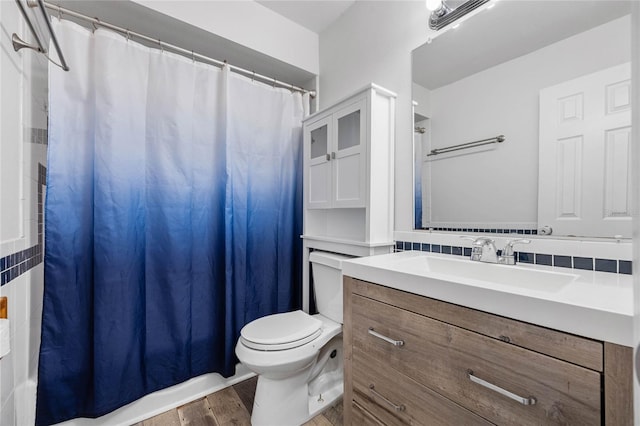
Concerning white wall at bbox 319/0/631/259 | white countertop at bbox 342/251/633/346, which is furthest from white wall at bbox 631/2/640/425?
white wall at bbox 319/0/631/259

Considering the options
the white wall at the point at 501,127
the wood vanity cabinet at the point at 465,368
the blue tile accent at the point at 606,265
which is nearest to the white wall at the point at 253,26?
the white wall at the point at 501,127

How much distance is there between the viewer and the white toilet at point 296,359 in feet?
4.01

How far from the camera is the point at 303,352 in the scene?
4.13ft

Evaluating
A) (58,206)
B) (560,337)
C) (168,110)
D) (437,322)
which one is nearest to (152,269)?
(58,206)

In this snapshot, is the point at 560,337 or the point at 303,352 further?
the point at 303,352

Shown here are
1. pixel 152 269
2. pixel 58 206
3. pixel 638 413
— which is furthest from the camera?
pixel 152 269

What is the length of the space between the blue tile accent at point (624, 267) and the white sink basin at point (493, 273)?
161mm

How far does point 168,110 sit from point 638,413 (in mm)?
1851

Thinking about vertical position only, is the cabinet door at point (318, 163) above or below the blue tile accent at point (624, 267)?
above

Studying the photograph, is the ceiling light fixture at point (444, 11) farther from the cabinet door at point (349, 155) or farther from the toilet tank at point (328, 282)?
the toilet tank at point (328, 282)

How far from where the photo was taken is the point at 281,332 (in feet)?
4.30

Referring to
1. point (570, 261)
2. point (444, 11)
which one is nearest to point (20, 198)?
point (444, 11)

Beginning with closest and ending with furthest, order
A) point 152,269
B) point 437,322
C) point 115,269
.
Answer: point 437,322, point 115,269, point 152,269

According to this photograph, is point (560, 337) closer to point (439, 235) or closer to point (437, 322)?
point (437, 322)
